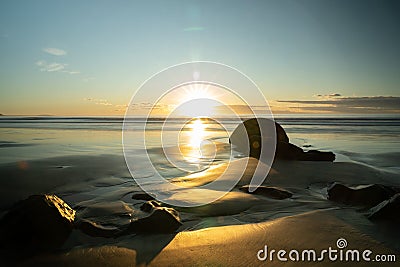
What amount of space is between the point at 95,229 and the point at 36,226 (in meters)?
0.65

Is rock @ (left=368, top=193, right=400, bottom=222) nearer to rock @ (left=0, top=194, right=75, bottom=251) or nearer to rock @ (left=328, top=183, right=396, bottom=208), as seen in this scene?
rock @ (left=328, top=183, right=396, bottom=208)

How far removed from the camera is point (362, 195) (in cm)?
458

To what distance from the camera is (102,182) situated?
20.3 ft

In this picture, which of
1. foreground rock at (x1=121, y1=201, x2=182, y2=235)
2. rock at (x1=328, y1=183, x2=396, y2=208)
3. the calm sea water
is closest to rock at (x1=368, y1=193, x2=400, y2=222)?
rock at (x1=328, y1=183, x2=396, y2=208)

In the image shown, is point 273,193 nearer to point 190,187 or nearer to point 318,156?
point 190,187

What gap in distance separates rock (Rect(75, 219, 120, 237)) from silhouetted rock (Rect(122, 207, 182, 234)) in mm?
156

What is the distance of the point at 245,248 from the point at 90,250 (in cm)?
166

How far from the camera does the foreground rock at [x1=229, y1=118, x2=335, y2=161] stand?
9.02 meters

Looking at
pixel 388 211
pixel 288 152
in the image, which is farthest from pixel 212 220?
pixel 288 152

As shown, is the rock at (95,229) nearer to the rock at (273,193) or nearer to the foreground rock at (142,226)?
the foreground rock at (142,226)

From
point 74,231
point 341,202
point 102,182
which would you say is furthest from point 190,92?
point 74,231

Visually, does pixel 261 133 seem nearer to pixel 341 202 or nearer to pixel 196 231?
pixel 341 202

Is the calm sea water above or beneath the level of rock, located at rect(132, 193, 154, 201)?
above

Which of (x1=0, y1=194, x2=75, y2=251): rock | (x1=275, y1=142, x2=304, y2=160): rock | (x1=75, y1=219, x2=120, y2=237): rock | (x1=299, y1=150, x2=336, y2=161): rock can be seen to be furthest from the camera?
(x1=275, y1=142, x2=304, y2=160): rock
